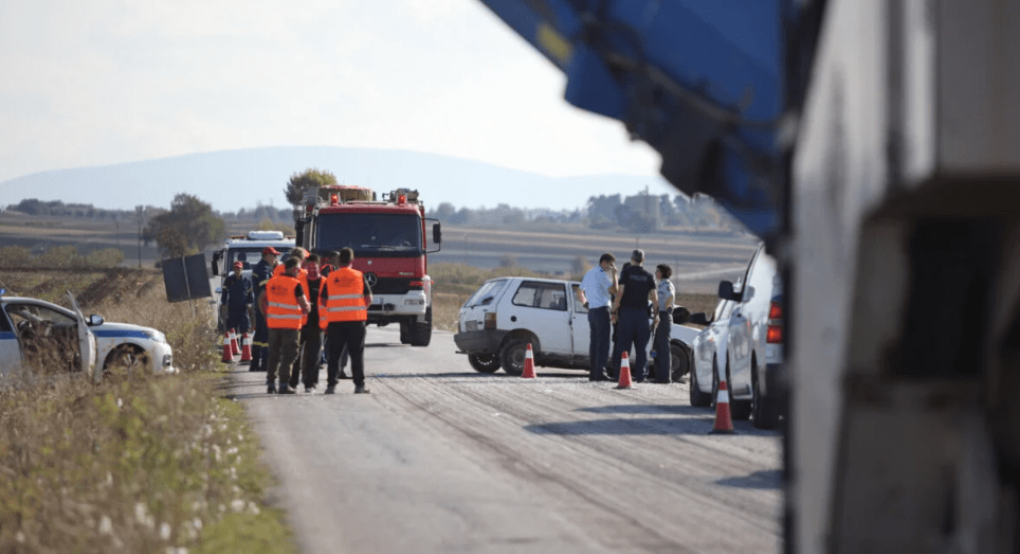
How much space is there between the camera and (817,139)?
3186 mm

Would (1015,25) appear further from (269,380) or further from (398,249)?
(398,249)

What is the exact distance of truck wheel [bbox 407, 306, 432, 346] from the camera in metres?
27.8

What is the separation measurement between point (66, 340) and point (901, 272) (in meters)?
15.0

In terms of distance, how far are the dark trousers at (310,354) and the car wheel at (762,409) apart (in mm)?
6421

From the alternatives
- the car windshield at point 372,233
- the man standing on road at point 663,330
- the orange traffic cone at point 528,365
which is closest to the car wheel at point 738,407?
the man standing on road at point 663,330

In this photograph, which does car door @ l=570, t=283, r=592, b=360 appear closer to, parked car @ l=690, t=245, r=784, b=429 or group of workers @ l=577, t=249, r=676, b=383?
group of workers @ l=577, t=249, r=676, b=383

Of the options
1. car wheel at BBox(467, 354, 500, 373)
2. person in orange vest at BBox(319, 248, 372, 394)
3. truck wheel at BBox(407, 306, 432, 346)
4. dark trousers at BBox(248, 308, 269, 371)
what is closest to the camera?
person in orange vest at BBox(319, 248, 372, 394)

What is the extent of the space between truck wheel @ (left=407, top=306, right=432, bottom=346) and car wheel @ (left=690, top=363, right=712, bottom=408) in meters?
12.7

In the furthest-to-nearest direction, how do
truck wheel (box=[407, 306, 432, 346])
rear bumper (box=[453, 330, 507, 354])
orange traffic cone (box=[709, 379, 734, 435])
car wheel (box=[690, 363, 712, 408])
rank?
1. truck wheel (box=[407, 306, 432, 346])
2. rear bumper (box=[453, 330, 507, 354])
3. car wheel (box=[690, 363, 712, 408])
4. orange traffic cone (box=[709, 379, 734, 435])

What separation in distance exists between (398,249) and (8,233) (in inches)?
7153

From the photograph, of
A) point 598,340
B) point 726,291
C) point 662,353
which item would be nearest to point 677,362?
point 662,353

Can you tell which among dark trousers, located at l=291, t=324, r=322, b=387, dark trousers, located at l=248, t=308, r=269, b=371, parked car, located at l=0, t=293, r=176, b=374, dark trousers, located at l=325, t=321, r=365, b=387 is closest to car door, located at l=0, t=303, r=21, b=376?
parked car, located at l=0, t=293, r=176, b=374

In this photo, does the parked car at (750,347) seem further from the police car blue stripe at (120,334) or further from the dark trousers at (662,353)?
the police car blue stripe at (120,334)

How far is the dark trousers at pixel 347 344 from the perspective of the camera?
53.6 ft
